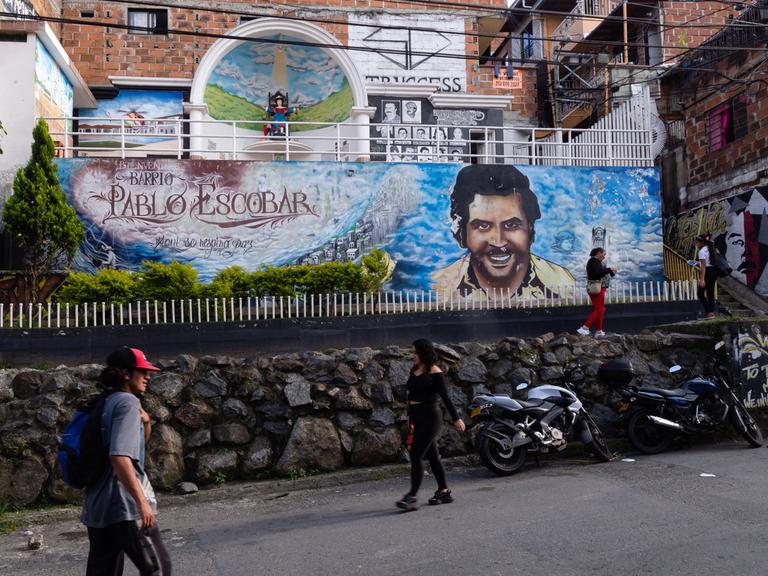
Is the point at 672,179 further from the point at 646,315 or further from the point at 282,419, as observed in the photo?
the point at 282,419

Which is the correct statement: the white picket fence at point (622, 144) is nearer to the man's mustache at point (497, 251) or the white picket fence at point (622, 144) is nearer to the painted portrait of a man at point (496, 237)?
the painted portrait of a man at point (496, 237)

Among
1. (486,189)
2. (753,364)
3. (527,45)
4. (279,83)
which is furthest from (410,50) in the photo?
(753,364)

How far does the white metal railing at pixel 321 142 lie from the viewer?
17484 millimetres

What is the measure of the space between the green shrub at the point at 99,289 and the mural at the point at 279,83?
32.7 feet

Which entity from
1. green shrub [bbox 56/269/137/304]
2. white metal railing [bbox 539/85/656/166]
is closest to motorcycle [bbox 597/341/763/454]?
green shrub [bbox 56/269/137/304]

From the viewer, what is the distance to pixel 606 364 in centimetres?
923

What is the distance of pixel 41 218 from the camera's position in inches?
582

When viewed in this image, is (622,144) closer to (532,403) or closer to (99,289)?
(532,403)

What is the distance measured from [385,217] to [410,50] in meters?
9.81

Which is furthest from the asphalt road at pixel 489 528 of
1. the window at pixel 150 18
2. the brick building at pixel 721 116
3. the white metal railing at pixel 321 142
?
the window at pixel 150 18

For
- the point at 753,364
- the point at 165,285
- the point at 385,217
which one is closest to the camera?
the point at 753,364

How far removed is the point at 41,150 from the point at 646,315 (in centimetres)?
1247

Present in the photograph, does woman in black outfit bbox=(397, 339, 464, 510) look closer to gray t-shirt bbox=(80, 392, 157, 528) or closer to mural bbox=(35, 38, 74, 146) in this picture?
gray t-shirt bbox=(80, 392, 157, 528)

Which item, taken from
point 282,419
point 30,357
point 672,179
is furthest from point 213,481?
point 672,179
